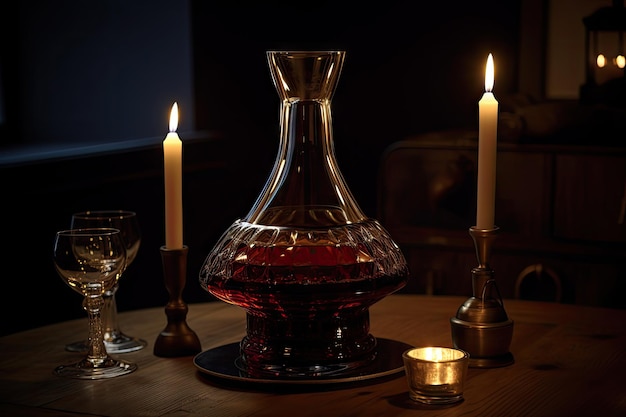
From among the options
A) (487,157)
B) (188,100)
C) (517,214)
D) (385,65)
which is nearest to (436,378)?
(487,157)

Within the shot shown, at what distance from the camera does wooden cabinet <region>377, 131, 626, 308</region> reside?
238 cm

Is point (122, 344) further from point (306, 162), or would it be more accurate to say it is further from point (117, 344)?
point (306, 162)

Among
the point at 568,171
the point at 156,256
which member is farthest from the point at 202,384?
the point at 156,256

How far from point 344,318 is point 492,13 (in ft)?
9.29

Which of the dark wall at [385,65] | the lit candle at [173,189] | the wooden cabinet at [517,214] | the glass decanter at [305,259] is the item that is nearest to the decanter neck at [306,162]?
the glass decanter at [305,259]

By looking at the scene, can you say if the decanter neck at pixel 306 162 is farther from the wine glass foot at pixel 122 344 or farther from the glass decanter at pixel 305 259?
the wine glass foot at pixel 122 344

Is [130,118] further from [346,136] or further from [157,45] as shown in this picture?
[346,136]

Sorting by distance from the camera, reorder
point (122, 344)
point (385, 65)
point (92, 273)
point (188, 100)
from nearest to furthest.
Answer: point (92, 273) < point (122, 344) < point (188, 100) < point (385, 65)

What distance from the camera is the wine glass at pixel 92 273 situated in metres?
1.11

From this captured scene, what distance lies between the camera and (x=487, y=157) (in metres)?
1.15

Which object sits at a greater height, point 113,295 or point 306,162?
point 306,162

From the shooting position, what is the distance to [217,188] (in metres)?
3.27

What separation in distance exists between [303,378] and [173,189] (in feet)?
0.96

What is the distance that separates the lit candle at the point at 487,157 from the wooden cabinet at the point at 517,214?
128cm
